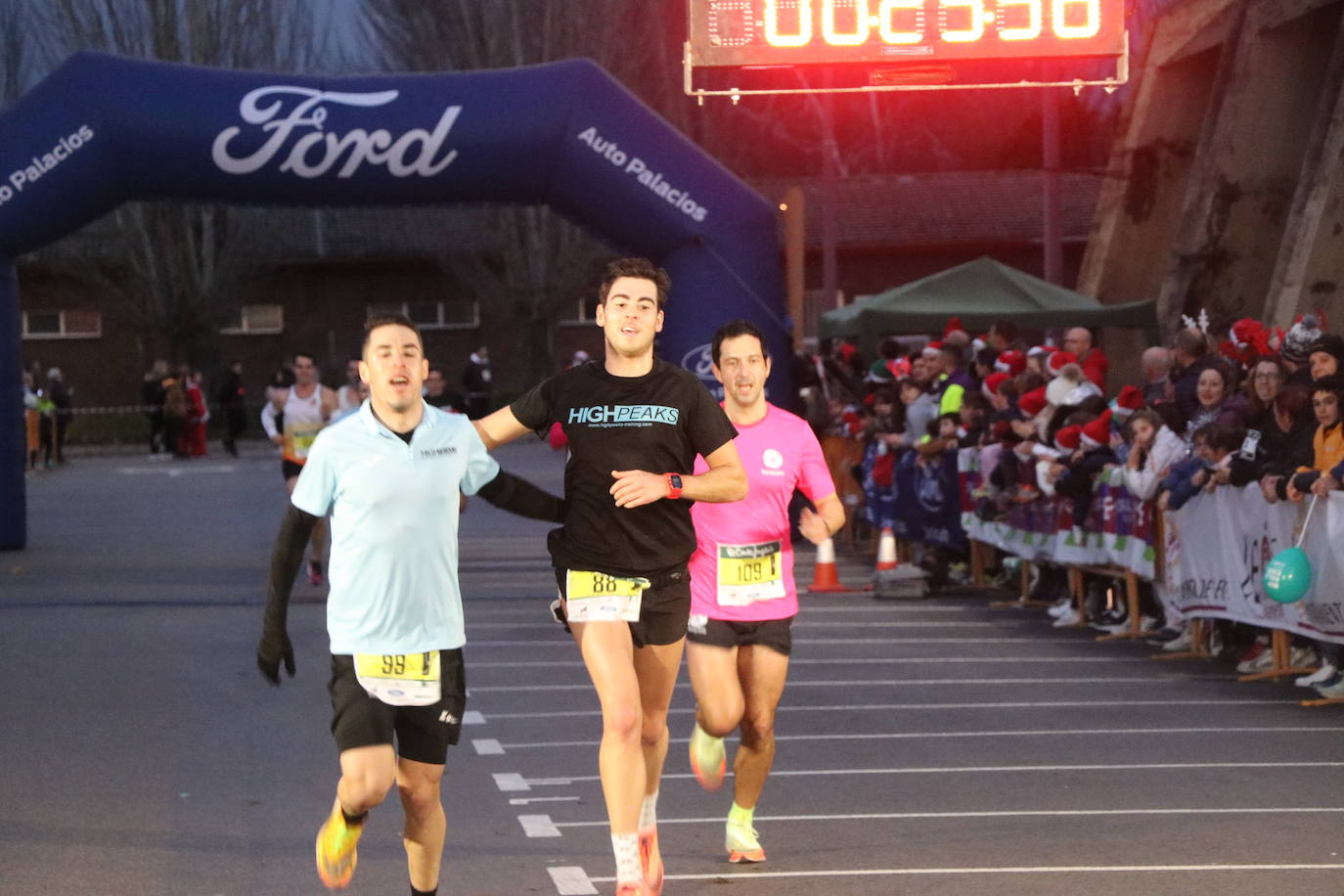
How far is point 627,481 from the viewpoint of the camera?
22.2 feet

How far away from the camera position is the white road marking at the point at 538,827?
8.16 meters

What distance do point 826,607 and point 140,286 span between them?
125 ft

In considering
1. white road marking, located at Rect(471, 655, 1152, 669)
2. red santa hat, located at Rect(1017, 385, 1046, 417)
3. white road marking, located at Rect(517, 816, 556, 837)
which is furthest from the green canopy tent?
white road marking, located at Rect(517, 816, 556, 837)

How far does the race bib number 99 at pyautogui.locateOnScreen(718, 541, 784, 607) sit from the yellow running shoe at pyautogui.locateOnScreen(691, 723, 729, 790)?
50cm

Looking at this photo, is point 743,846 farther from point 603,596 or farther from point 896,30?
point 896,30

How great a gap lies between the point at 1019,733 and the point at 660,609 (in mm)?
4036

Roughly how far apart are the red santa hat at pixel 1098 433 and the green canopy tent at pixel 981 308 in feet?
20.8

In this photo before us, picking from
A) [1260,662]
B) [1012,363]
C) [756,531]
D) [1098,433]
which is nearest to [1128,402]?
[1098,433]

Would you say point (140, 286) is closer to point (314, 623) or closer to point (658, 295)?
point (314, 623)

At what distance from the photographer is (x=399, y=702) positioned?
632 cm

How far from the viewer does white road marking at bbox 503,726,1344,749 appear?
1047 cm

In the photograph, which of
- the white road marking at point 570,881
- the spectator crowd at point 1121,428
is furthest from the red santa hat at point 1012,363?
the white road marking at point 570,881

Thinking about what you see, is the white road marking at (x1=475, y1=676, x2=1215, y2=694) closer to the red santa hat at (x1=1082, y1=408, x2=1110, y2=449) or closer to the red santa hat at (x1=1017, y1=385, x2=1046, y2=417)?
the red santa hat at (x1=1082, y1=408, x2=1110, y2=449)

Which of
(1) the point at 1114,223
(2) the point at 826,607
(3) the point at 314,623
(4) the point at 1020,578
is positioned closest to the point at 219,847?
(3) the point at 314,623
